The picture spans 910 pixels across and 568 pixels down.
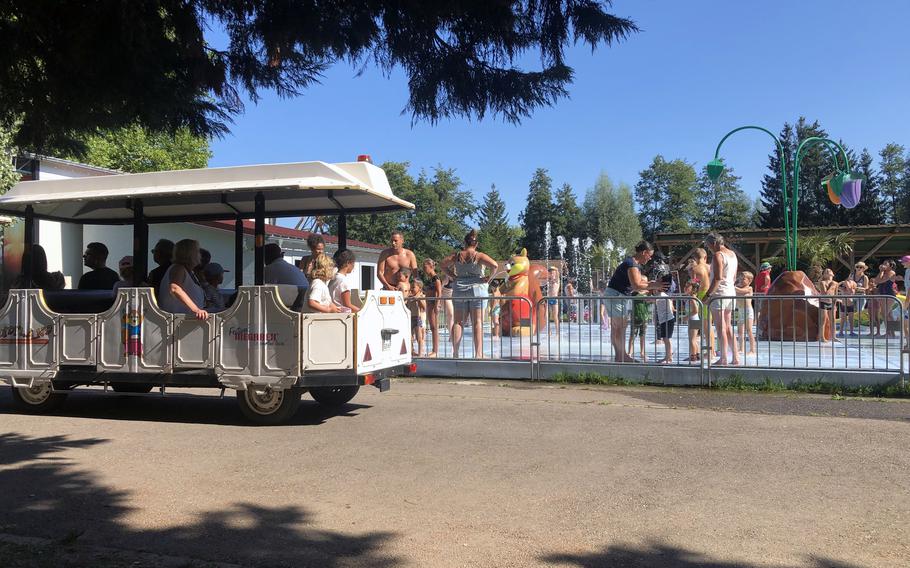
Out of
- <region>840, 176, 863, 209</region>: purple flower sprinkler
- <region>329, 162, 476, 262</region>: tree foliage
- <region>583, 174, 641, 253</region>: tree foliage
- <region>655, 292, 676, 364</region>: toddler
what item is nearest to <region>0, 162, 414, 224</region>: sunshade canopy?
<region>655, 292, 676, 364</region>: toddler

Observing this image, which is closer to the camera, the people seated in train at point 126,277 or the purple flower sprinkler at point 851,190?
the people seated in train at point 126,277

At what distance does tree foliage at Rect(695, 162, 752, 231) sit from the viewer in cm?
8906

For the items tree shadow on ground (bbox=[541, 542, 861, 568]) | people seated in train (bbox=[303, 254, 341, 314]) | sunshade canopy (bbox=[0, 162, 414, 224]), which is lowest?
tree shadow on ground (bbox=[541, 542, 861, 568])

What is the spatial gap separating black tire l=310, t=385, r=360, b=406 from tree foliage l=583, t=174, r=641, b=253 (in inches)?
3159

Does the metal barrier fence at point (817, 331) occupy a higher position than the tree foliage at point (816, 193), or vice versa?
the tree foliage at point (816, 193)

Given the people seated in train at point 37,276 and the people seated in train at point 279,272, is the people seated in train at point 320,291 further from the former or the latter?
the people seated in train at point 37,276

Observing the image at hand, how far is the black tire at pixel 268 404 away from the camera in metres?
7.40

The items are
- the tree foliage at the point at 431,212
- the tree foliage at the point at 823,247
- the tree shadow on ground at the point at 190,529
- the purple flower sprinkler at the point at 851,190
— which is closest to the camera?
the tree shadow on ground at the point at 190,529

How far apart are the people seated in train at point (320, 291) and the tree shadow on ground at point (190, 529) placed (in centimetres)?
236

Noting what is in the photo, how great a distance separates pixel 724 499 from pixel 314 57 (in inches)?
150

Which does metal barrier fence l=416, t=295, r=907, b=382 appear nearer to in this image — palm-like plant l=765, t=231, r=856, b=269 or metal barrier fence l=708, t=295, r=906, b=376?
metal barrier fence l=708, t=295, r=906, b=376

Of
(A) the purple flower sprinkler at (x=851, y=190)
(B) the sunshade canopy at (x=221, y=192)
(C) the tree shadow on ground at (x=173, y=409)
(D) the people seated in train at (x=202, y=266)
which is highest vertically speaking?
(A) the purple flower sprinkler at (x=851, y=190)

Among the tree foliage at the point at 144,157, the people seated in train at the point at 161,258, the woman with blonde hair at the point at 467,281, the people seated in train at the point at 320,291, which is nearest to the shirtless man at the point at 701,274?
the woman with blonde hair at the point at 467,281

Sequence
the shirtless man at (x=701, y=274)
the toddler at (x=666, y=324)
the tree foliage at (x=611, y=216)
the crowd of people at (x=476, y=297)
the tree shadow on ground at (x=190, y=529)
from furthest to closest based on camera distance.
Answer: the tree foliage at (x=611, y=216)
the shirtless man at (x=701, y=274)
the toddler at (x=666, y=324)
the crowd of people at (x=476, y=297)
the tree shadow on ground at (x=190, y=529)
